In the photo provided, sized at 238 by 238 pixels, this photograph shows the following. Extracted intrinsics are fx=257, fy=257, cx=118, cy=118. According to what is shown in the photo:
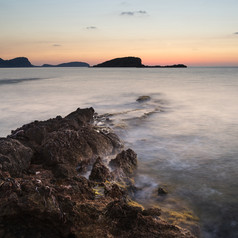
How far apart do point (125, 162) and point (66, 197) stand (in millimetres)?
3315

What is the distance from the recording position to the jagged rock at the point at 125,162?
6654 mm

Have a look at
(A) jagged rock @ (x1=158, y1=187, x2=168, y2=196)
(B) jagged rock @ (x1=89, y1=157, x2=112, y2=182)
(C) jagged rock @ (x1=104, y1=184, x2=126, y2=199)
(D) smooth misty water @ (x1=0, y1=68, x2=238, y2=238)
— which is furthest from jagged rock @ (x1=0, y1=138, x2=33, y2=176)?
(A) jagged rock @ (x1=158, y1=187, x2=168, y2=196)

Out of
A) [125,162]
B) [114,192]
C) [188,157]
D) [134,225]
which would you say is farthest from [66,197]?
[188,157]

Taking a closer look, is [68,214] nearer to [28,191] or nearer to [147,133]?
[28,191]

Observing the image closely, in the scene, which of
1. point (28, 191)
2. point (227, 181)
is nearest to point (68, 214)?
point (28, 191)

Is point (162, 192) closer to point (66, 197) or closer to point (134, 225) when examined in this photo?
point (134, 225)

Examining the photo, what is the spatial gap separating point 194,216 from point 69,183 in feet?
8.04

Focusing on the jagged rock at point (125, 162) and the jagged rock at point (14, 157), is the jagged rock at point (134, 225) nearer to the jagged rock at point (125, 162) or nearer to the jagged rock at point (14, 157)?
the jagged rock at point (14, 157)

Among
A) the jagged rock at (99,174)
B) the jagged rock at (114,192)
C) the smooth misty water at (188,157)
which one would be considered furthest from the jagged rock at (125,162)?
the jagged rock at (114,192)

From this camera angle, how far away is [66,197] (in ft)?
12.0

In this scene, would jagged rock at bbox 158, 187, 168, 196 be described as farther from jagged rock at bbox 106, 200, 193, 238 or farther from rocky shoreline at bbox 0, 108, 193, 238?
jagged rock at bbox 106, 200, 193, 238

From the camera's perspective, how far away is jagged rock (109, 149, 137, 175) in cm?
665

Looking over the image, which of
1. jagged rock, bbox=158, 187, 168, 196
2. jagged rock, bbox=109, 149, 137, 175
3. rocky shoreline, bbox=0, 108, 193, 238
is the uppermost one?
rocky shoreline, bbox=0, 108, 193, 238

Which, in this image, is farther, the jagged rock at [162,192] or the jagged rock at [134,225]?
the jagged rock at [162,192]
